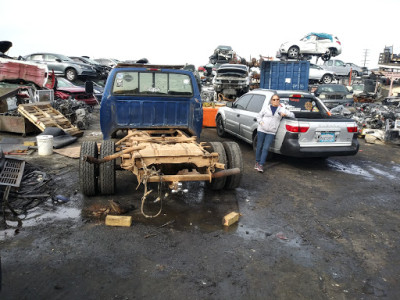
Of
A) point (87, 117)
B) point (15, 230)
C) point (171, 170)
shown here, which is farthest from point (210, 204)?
point (87, 117)

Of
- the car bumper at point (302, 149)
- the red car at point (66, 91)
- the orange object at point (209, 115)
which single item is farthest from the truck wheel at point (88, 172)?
the red car at point (66, 91)

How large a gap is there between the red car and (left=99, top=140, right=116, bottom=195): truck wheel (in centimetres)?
963

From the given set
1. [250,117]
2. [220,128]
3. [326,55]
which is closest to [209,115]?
[220,128]

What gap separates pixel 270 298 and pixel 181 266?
3.04ft

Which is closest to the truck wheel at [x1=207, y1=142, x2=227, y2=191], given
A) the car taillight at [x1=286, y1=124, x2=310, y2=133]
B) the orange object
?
the car taillight at [x1=286, y1=124, x2=310, y2=133]

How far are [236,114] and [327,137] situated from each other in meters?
2.90

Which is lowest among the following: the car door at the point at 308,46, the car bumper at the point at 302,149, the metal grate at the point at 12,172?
the metal grate at the point at 12,172

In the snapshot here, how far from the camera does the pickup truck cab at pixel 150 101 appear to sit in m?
5.89

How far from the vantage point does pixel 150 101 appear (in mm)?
6031

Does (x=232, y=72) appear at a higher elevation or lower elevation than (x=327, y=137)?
higher

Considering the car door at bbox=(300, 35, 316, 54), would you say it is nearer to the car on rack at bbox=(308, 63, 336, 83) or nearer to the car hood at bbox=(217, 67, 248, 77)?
the car on rack at bbox=(308, 63, 336, 83)

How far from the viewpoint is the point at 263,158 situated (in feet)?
21.9

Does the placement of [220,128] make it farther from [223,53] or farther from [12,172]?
[223,53]

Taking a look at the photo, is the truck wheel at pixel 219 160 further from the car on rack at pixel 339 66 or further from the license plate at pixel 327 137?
the car on rack at pixel 339 66
